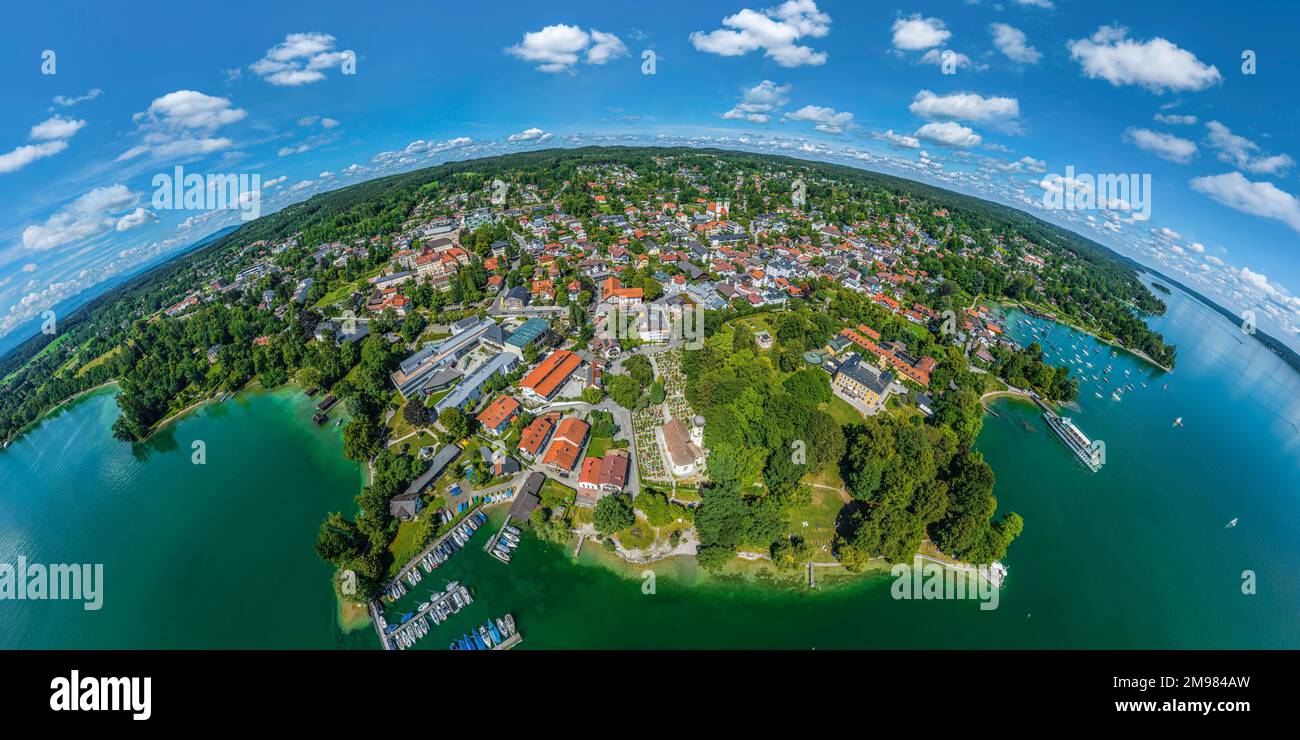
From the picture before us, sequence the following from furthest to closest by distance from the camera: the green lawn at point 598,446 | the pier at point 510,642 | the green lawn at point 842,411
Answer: the green lawn at point 842,411 → the green lawn at point 598,446 → the pier at point 510,642

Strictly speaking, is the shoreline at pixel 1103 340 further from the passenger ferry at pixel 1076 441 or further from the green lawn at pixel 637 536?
the green lawn at pixel 637 536

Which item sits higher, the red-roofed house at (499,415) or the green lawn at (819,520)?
the red-roofed house at (499,415)

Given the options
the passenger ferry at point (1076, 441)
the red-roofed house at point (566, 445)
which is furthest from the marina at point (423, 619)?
the passenger ferry at point (1076, 441)

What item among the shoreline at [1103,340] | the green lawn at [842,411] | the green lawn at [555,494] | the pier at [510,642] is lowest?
the pier at [510,642]

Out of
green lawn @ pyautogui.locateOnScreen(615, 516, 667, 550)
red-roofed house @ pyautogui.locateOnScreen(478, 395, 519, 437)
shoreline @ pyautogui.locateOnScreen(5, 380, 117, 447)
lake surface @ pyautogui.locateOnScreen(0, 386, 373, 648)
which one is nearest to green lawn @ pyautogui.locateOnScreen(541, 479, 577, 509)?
green lawn @ pyautogui.locateOnScreen(615, 516, 667, 550)

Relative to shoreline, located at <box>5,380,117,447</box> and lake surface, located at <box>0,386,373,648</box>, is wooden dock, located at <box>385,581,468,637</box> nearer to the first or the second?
lake surface, located at <box>0,386,373,648</box>

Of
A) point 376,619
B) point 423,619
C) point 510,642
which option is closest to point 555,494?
point 510,642

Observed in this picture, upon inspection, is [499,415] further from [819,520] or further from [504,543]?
[819,520]

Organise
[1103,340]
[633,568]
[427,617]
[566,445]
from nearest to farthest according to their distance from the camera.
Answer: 1. [427,617]
2. [633,568]
3. [566,445]
4. [1103,340]
